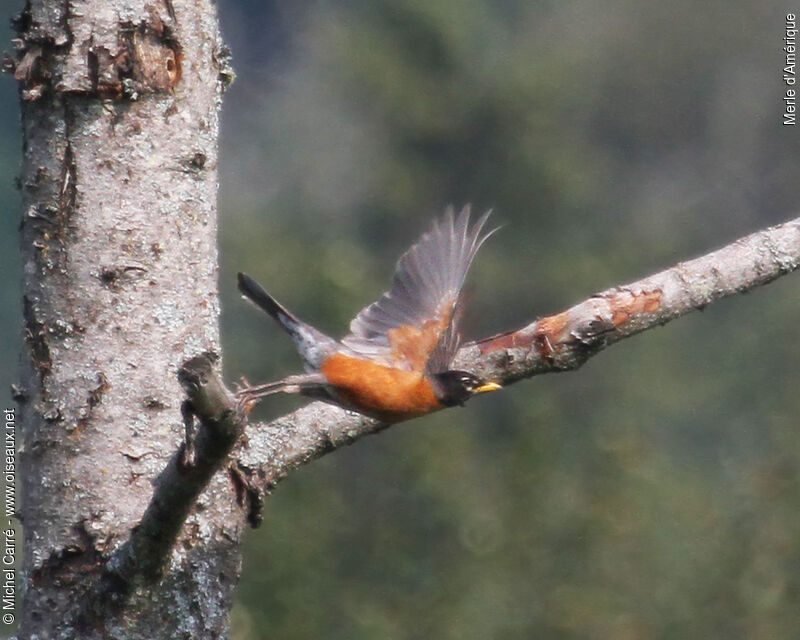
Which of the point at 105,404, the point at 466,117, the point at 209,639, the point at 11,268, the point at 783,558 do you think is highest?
the point at 466,117

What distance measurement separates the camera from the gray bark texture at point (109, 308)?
2666 mm

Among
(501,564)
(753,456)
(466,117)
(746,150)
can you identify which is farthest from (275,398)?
(746,150)

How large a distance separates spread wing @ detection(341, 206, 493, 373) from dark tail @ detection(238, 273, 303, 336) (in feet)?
0.89

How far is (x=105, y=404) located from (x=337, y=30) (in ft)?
46.1

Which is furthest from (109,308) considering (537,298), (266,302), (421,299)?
(537,298)

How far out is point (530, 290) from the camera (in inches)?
542

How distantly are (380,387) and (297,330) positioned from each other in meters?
0.61

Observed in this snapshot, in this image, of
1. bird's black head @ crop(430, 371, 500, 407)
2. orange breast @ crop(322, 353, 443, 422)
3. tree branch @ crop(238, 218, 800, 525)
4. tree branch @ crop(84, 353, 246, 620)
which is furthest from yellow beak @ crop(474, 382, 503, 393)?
tree branch @ crop(84, 353, 246, 620)

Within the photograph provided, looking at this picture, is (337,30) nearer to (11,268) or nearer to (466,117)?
(466,117)

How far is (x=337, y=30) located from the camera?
16.2 meters

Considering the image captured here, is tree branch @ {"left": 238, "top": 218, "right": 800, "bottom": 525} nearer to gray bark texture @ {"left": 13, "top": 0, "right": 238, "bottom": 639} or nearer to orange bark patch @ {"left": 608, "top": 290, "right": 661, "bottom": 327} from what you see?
orange bark patch @ {"left": 608, "top": 290, "right": 661, "bottom": 327}

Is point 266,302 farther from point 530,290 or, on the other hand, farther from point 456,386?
point 530,290

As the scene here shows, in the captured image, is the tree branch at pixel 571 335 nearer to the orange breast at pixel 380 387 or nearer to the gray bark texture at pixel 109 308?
the gray bark texture at pixel 109 308

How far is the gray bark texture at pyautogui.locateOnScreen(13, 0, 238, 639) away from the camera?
2.67 metres
